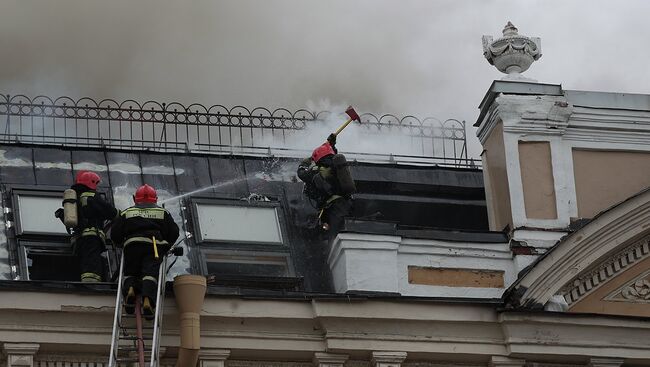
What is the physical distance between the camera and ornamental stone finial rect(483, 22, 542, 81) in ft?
68.8

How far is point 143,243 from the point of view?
58.7 ft

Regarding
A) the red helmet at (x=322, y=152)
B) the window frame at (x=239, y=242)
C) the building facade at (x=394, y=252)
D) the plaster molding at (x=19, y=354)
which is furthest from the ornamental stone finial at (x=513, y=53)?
the plaster molding at (x=19, y=354)

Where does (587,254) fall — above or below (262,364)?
above

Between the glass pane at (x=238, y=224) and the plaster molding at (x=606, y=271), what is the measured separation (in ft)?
10.7

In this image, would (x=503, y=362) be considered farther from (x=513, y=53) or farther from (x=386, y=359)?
(x=513, y=53)

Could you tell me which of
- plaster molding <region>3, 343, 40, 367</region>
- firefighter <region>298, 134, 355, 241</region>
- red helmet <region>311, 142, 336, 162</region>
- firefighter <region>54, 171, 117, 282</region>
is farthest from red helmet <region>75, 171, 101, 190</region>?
red helmet <region>311, 142, 336, 162</region>

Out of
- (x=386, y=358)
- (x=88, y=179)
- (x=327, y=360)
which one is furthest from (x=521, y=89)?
(x=88, y=179)

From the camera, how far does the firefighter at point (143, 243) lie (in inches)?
692

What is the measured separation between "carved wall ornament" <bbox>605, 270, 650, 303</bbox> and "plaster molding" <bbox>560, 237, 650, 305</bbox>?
0.02m

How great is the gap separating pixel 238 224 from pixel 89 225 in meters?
1.94

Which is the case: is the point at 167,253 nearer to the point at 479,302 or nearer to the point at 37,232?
the point at 37,232

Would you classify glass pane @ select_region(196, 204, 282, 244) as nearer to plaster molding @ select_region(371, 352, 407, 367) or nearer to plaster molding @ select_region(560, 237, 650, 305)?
plaster molding @ select_region(371, 352, 407, 367)

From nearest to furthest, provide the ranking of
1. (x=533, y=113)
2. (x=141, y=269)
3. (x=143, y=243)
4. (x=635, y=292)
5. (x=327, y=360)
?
1. (x=141, y=269)
2. (x=143, y=243)
3. (x=327, y=360)
4. (x=635, y=292)
5. (x=533, y=113)

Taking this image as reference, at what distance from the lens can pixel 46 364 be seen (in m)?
17.6
